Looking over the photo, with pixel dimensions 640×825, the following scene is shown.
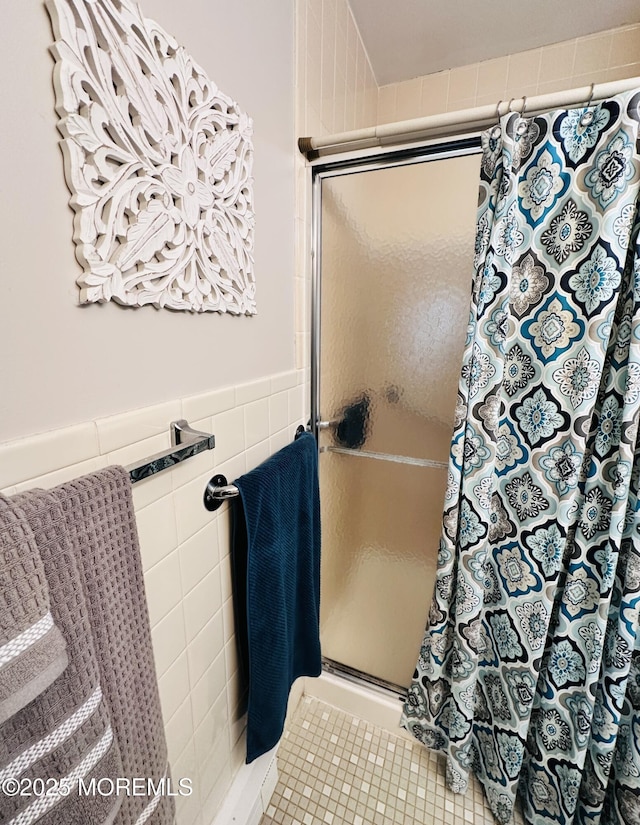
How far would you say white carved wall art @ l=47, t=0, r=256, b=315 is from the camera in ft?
1.46

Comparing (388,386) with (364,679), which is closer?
(388,386)

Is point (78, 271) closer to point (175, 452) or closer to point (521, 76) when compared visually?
point (175, 452)

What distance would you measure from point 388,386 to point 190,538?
0.74 metres

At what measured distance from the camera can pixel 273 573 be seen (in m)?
0.85

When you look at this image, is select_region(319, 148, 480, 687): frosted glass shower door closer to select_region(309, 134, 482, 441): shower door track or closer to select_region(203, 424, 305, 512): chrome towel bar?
select_region(309, 134, 482, 441): shower door track

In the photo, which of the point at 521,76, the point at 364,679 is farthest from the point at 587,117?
the point at 364,679

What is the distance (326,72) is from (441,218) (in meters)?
0.61

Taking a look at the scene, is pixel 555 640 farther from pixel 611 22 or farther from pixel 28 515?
pixel 611 22

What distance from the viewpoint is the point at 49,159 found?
1.40 ft

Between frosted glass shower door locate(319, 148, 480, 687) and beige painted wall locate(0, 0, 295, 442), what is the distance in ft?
1.19

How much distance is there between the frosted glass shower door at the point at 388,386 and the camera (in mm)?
1044

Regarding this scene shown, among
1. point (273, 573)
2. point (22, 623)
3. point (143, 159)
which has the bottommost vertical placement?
point (273, 573)

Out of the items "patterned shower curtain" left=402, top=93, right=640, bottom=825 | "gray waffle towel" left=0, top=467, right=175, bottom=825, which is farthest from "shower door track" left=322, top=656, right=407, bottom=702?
"gray waffle towel" left=0, top=467, right=175, bottom=825

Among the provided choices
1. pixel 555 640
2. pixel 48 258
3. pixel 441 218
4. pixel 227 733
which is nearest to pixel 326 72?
pixel 441 218
